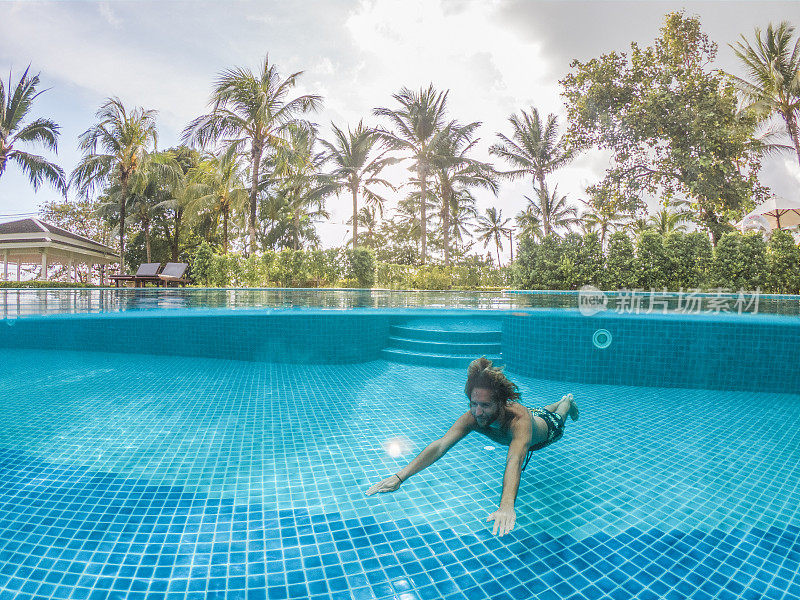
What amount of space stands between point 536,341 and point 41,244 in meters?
19.9

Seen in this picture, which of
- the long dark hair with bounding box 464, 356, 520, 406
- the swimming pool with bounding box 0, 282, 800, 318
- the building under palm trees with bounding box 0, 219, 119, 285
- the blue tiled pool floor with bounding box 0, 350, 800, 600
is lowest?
the blue tiled pool floor with bounding box 0, 350, 800, 600

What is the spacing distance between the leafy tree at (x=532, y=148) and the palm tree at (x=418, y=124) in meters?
5.23

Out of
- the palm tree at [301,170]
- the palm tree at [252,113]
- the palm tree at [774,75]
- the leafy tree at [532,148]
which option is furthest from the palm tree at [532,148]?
the palm tree at [252,113]

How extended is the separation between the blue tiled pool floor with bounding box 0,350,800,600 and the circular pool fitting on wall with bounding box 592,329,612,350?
129 centimetres

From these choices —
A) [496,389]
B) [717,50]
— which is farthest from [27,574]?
[717,50]

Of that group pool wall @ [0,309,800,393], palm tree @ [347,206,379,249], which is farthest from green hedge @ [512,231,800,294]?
palm tree @ [347,206,379,249]

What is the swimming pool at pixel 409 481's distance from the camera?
5.90 feet

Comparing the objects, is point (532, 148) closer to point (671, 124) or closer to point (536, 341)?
point (671, 124)

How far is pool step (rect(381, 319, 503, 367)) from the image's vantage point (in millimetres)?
6470

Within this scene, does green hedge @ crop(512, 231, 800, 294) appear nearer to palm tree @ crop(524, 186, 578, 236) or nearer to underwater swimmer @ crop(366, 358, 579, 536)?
underwater swimmer @ crop(366, 358, 579, 536)

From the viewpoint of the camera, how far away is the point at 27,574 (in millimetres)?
1744

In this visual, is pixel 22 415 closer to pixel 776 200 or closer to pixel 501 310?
pixel 501 310

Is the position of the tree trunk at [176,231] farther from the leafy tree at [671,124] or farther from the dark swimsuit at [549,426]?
the dark swimsuit at [549,426]

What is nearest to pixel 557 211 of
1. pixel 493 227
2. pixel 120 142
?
pixel 493 227
